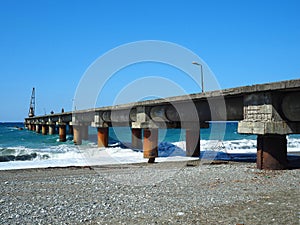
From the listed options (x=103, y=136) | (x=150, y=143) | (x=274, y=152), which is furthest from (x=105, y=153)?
(x=274, y=152)

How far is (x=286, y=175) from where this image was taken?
10.2 m

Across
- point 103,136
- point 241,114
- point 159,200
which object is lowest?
point 159,200

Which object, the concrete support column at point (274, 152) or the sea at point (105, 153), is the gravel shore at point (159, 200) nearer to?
the concrete support column at point (274, 152)

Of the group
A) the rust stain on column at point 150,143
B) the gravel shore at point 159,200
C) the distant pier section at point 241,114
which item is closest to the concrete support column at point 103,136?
the distant pier section at point 241,114

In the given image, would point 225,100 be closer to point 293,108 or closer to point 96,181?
point 293,108

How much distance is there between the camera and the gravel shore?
5953 mm

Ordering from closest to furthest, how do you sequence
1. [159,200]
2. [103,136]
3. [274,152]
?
[159,200]
[274,152]
[103,136]

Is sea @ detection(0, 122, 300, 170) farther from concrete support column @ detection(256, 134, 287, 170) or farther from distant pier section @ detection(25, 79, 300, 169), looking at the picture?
concrete support column @ detection(256, 134, 287, 170)

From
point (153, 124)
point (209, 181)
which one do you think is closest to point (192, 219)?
point (209, 181)

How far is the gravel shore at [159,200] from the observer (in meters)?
5.95

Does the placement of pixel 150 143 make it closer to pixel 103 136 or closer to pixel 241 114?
pixel 241 114

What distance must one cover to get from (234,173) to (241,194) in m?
3.62

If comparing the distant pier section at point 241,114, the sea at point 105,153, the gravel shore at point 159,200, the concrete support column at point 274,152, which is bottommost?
the sea at point 105,153

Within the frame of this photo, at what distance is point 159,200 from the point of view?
738 centimetres
